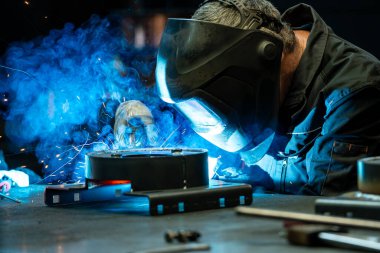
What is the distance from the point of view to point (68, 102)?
8.16 feet

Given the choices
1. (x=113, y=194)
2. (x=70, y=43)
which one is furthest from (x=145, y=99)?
(x=113, y=194)

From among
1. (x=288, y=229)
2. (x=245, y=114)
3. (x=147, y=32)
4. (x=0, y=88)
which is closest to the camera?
(x=288, y=229)

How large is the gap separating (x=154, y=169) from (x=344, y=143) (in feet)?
2.61

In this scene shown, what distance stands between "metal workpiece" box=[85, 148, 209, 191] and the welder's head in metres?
0.34

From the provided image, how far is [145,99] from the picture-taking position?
252 centimetres

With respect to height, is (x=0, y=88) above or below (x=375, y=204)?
above

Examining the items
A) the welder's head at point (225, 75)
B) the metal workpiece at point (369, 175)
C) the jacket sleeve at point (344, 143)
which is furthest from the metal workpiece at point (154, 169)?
the jacket sleeve at point (344, 143)

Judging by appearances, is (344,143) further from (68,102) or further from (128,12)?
(128,12)

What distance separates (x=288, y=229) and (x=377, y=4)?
2.82 metres

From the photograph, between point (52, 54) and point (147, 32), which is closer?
point (52, 54)

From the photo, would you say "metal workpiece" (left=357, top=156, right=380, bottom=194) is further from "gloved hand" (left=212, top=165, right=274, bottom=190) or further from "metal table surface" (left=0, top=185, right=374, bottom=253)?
"gloved hand" (left=212, top=165, right=274, bottom=190)

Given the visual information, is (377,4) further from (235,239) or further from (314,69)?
(235,239)

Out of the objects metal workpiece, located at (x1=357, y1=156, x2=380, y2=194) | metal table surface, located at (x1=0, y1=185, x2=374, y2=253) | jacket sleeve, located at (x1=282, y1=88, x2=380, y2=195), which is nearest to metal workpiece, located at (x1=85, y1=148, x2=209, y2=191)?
metal table surface, located at (x1=0, y1=185, x2=374, y2=253)

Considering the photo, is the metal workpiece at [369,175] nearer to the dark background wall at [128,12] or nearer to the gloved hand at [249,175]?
the gloved hand at [249,175]
